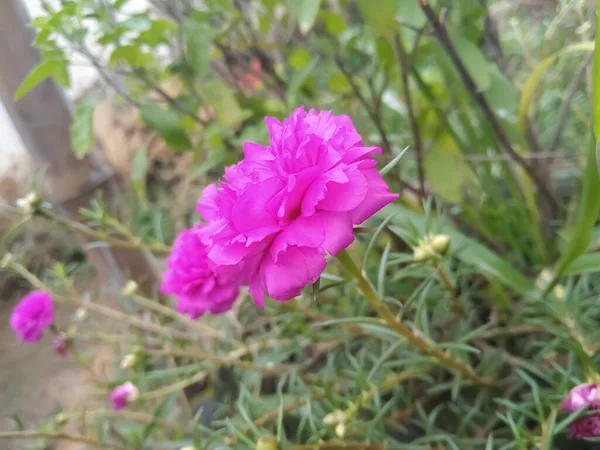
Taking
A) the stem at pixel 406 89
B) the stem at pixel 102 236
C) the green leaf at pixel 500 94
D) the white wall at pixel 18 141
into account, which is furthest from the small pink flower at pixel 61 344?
the green leaf at pixel 500 94

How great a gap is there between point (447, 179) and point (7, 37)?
0.60 metres

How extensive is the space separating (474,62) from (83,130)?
0.42m

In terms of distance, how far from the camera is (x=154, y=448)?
0.57m

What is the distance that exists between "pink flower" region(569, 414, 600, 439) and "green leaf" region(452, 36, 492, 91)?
305 mm

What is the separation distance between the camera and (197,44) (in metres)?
0.56

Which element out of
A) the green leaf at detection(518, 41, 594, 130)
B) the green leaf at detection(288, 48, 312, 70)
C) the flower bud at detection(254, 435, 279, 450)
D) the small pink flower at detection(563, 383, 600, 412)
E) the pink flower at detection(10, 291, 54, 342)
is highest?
the green leaf at detection(288, 48, 312, 70)

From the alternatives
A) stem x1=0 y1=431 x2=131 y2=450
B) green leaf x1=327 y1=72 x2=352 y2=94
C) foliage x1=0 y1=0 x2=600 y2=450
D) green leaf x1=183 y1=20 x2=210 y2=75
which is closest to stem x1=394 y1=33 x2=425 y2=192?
foliage x1=0 y1=0 x2=600 y2=450

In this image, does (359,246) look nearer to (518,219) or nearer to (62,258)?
(518,219)

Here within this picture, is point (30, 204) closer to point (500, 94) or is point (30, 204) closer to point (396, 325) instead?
point (396, 325)

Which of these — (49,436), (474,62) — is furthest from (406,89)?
(49,436)

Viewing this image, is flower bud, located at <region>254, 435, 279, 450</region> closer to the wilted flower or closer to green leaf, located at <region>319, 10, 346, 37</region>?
the wilted flower

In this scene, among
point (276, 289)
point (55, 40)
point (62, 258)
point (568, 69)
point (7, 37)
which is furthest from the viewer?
point (62, 258)

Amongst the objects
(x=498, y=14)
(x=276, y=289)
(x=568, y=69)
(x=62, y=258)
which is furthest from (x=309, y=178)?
(x=62, y=258)

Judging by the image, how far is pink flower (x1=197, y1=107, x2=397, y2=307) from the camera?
0.73 feet
